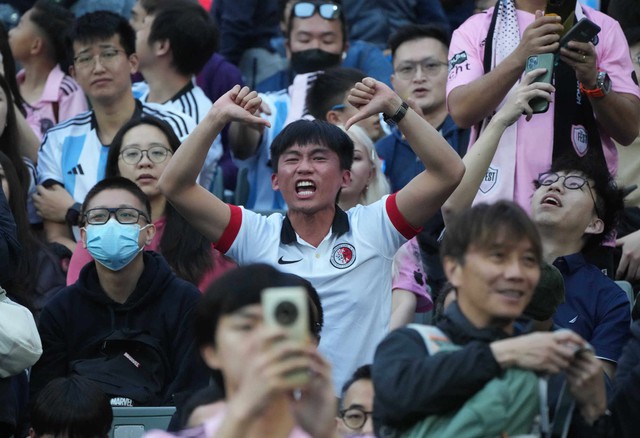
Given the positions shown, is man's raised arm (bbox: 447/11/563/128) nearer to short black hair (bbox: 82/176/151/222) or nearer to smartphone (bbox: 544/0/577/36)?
smartphone (bbox: 544/0/577/36)

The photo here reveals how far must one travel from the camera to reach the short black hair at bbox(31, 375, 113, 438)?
594cm

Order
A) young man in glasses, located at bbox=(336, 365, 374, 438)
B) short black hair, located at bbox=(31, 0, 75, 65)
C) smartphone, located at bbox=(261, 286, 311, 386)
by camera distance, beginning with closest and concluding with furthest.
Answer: smartphone, located at bbox=(261, 286, 311, 386) < young man in glasses, located at bbox=(336, 365, 374, 438) < short black hair, located at bbox=(31, 0, 75, 65)

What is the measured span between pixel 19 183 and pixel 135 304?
4.67ft

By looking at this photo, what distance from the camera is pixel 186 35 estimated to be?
367 inches

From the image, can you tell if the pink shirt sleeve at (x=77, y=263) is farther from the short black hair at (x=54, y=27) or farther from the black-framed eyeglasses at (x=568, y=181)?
the short black hair at (x=54, y=27)

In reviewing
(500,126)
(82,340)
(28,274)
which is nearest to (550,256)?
(500,126)

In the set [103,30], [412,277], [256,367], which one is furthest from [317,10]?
[256,367]

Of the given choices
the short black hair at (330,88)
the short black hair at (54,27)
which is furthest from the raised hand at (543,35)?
the short black hair at (54,27)

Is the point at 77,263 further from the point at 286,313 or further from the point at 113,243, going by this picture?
the point at 286,313

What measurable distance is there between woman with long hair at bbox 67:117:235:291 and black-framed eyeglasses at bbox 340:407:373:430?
1919 mm

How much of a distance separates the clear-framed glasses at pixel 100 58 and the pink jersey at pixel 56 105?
88 centimetres

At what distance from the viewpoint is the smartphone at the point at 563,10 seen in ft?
21.7

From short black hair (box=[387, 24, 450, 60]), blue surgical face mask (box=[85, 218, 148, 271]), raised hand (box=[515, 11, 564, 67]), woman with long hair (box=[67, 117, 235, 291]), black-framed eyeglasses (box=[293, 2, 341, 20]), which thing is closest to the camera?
raised hand (box=[515, 11, 564, 67])

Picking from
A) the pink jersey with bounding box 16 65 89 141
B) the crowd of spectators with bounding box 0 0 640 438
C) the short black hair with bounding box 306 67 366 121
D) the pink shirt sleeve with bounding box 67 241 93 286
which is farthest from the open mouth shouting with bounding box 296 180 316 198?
the pink jersey with bounding box 16 65 89 141
